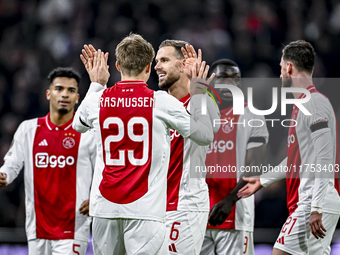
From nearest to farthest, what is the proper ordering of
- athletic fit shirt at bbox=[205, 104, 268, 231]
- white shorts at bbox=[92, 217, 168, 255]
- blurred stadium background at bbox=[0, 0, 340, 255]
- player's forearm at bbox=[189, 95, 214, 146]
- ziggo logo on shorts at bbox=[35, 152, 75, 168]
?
1. white shorts at bbox=[92, 217, 168, 255]
2. player's forearm at bbox=[189, 95, 214, 146]
3. athletic fit shirt at bbox=[205, 104, 268, 231]
4. ziggo logo on shorts at bbox=[35, 152, 75, 168]
5. blurred stadium background at bbox=[0, 0, 340, 255]

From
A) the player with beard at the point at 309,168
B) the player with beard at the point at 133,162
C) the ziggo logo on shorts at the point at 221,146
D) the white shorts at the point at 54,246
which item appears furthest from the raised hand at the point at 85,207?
the player with beard at the point at 309,168

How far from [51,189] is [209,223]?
1.77 metres

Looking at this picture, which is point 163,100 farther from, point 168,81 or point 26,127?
point 26,127

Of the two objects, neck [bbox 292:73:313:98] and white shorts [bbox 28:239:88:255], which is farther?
white shorts [bbox 28:239:88:255]

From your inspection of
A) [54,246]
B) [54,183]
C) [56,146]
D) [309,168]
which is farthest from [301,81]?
[54,246]

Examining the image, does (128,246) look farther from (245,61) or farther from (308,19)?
(308,19)

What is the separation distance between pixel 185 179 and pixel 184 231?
0.45 metres

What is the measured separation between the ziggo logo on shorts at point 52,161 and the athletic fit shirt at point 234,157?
153 cm

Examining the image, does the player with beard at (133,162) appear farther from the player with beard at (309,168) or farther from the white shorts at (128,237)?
the player with beard at (309,168)

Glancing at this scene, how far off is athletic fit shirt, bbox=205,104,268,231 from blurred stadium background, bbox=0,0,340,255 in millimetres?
4138

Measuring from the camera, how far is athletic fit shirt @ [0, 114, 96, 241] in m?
4.96

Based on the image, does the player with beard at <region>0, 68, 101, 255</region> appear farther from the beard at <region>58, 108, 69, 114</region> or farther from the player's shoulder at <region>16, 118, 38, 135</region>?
the beard at <region>58, 108, 69, 114</region>

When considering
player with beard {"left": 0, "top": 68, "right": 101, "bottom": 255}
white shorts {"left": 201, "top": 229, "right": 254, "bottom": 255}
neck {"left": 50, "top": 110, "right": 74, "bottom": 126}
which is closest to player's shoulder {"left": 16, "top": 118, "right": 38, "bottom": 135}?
player with beard {"left": 0, "top": 68, "right": 101, "bottom": 255}

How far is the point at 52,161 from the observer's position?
5.04 metres
